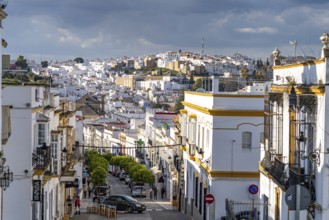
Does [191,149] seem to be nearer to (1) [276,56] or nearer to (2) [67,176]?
(2) [67,176]

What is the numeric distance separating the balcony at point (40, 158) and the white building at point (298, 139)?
7.95m

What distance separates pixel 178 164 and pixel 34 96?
24.1 metres

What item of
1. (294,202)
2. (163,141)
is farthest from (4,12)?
(163,141)

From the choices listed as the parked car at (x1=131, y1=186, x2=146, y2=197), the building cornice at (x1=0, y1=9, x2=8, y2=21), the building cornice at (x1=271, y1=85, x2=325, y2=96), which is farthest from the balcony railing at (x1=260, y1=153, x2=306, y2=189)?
the parked car at (x1=131, y1=186, x2=146, y2=197)

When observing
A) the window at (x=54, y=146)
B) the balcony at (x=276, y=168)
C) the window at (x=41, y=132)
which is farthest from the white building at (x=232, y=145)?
the balcony at (x=276, y=168)

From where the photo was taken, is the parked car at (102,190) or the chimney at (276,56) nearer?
the chimney at (276,56)

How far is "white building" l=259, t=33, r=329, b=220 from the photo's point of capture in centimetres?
1723

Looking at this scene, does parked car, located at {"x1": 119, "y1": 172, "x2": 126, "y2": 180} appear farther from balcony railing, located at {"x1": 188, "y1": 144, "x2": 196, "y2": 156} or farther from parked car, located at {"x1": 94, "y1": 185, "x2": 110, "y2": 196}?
balcony railing, located at {"x1": 188, "y1": 144, "x2": 196, "y2": 156}

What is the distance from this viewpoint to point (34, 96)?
90.8 ft

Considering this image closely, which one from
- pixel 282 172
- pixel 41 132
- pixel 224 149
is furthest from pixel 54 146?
pixel 282 172

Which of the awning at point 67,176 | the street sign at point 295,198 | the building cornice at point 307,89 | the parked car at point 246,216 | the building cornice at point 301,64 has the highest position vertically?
the building cornice at point 301,64

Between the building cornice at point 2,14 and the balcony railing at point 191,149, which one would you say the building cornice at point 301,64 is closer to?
the building cornice at point 2,14

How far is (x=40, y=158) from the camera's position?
2792 centimetres

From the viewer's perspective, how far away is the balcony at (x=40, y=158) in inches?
1082
